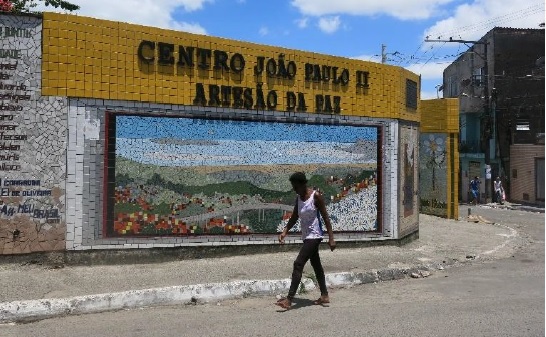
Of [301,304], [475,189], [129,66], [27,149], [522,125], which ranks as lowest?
[301,304]

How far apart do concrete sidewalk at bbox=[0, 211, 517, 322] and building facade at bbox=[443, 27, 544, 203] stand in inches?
900

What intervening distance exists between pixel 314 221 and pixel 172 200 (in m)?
3.03

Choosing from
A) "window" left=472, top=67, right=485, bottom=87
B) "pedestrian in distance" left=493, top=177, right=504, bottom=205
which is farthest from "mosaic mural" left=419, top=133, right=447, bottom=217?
"window" left=472, top=67, right=485, bottom=87

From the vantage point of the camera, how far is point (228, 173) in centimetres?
887

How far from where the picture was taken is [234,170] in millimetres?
8922

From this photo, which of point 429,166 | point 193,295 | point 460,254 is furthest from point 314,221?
point 429,166

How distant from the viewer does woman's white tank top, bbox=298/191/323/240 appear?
6.18m

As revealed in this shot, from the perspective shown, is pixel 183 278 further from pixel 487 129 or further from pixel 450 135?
pixel 487 129

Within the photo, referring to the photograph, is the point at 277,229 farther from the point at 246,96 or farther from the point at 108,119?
the point at 108,119

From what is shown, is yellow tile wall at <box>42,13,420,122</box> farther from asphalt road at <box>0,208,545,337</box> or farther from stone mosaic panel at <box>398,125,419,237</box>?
asphalt road at <box>0,208,545,337</box>

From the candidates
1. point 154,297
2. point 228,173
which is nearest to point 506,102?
point 228,173

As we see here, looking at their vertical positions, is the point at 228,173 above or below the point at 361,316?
above

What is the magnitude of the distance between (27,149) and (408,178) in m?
7.96

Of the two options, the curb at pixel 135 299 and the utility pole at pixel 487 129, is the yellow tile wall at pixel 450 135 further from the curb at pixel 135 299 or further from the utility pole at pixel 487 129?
the utility pole at pixel 487 129
